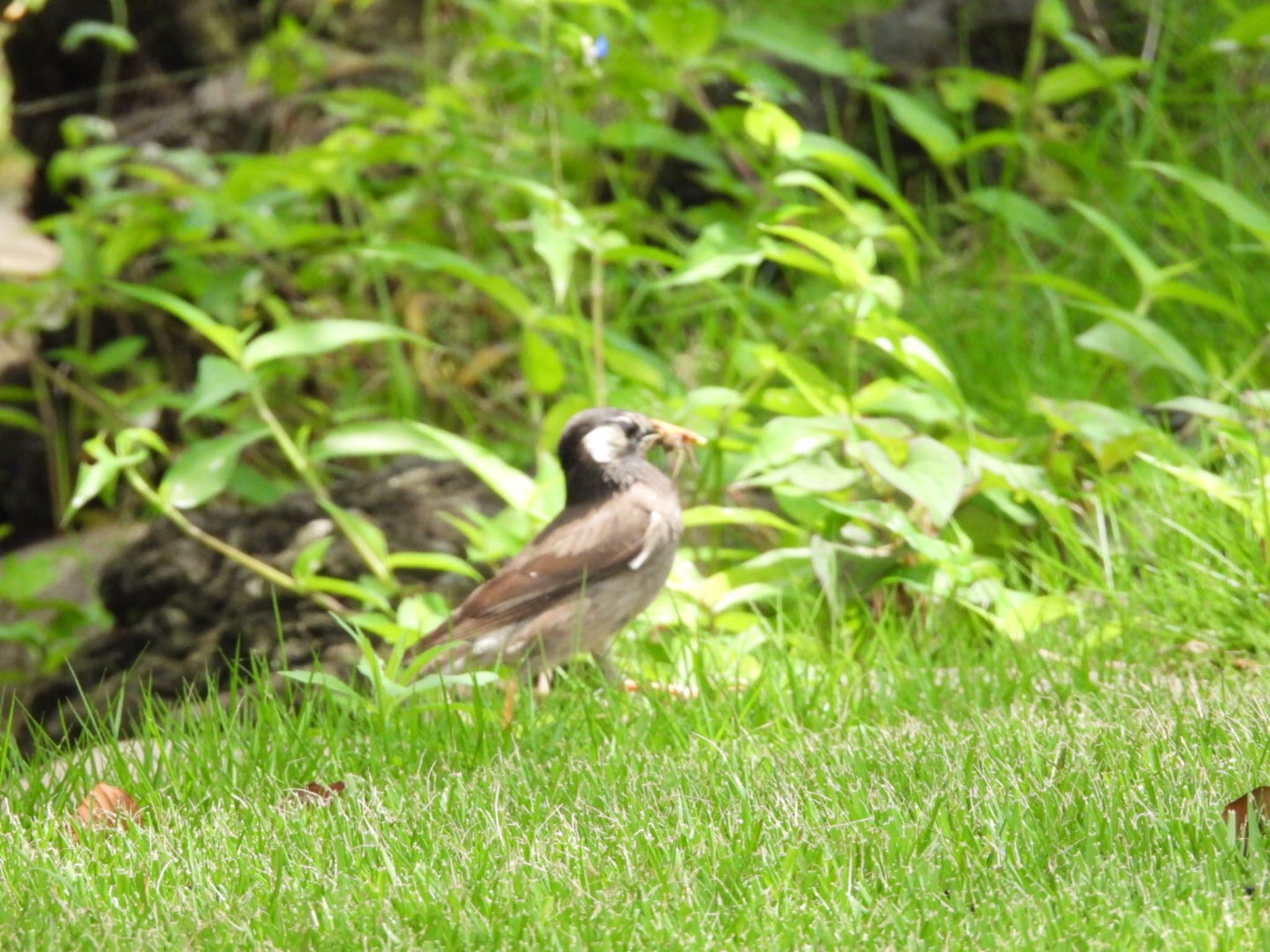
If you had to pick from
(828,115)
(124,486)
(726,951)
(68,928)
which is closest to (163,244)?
(124,486)

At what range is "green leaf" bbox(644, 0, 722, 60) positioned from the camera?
5387mm

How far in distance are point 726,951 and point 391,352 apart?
14.6 ft

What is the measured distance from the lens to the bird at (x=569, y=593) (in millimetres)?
4125

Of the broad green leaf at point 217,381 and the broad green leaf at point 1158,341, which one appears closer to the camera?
the broad green leaf at point 217,381

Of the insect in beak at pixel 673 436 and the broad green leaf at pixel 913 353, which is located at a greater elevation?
the broad green leaf at pixel 913 353

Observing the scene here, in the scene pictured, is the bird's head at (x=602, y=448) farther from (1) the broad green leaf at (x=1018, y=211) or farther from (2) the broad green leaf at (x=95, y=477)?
(1) the broad green leaf at (x=1018, y=211)

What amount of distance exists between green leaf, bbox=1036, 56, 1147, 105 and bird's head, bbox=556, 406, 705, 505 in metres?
2.56

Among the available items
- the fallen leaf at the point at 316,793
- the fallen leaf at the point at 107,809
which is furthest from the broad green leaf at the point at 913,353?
the fallen leaf at the point at 107,809

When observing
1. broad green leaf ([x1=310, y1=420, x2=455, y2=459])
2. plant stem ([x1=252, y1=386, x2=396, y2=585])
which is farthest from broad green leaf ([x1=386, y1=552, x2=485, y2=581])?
broad green leaf ([x1=310, y1=420, x2=455, y2=459])

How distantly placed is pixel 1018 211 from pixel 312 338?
2.74m

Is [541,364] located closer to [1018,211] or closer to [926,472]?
[926,472]

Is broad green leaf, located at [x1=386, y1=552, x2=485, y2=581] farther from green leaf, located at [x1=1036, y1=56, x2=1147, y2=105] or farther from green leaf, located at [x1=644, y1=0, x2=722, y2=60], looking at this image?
green leaf, located at [x1=1036, y1=56, x2=1147, y2=105]

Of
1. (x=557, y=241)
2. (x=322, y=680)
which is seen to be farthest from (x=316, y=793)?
(x=557, y=241)

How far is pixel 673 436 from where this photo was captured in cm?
451
